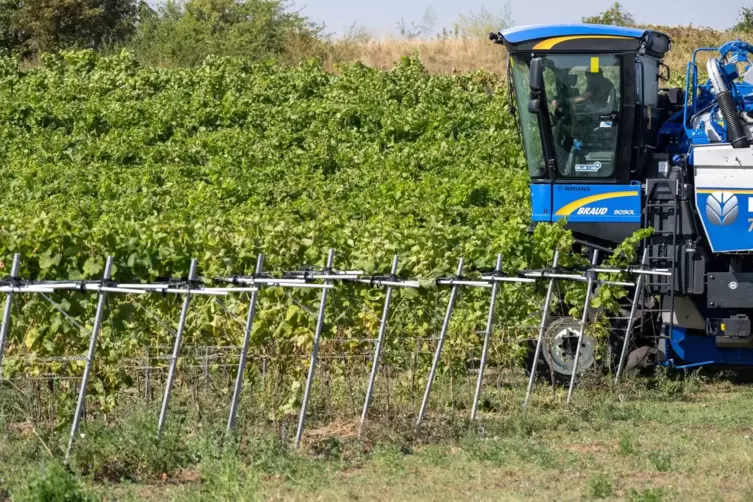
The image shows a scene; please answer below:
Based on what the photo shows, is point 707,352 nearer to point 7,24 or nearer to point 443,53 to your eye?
point 443,53

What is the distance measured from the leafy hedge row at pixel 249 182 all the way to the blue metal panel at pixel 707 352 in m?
1.95

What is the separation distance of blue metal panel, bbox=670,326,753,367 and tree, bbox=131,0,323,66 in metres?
21.2

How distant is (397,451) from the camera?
841 cm

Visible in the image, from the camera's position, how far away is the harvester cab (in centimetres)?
1209

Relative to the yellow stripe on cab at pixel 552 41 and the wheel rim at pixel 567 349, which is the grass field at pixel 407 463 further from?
the yellow stripe on cab at pixel 552 41

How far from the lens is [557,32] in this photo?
12.3 m

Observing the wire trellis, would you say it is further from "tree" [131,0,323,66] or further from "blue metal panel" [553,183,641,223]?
"tree" [131,0,323,66]

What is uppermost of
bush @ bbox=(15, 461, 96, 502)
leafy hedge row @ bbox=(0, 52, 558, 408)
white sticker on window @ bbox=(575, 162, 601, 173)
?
white sticker on window @ bbox=(575, 162, 601, 173)

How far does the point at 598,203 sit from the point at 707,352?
6.24 ft

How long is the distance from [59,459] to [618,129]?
712cm

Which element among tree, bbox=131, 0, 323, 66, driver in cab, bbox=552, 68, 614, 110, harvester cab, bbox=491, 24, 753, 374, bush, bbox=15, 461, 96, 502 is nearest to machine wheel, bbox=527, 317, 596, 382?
harvester cab, bbox=491, 24, 753, 374

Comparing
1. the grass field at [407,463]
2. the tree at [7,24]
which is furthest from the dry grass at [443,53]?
the grass field at [407,463]

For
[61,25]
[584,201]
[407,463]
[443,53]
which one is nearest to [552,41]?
[584,201]

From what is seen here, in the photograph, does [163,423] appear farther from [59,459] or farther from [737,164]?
[737,164]
